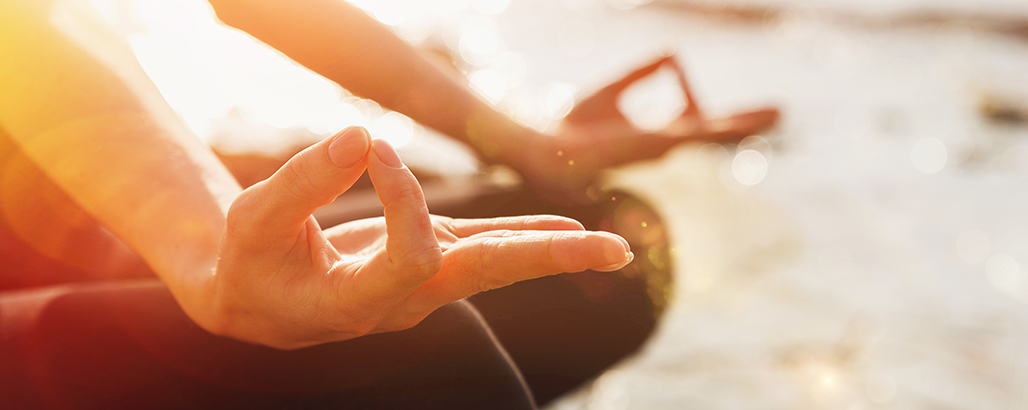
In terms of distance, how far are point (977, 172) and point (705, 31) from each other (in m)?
5.06

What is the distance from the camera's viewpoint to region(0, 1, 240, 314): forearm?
73cm

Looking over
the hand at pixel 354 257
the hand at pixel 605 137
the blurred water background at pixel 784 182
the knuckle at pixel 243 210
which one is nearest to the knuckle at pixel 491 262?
the hand at pixel 354 257

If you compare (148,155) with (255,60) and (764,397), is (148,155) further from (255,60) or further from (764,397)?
(764,397)

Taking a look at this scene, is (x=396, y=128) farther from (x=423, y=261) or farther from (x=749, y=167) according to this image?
(x=749, y=167)

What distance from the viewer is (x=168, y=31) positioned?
2.45 metres

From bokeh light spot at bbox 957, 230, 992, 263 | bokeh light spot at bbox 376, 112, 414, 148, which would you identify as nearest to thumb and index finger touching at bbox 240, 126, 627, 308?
bokeh light spot at bbox 376, 112, 414, 148

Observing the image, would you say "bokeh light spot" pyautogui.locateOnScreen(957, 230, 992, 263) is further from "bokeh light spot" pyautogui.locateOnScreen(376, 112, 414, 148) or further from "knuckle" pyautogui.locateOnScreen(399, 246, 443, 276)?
"knuckle" pyautogui.locateOnScreen(399, 246, 443, 276)

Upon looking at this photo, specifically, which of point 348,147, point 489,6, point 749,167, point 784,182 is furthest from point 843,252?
point 489,6

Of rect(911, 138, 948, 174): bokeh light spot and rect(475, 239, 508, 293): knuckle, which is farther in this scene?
rect(911, 138, 948, 174): bokeh light spot

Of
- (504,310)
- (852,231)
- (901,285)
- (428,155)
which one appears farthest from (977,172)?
(504,310)

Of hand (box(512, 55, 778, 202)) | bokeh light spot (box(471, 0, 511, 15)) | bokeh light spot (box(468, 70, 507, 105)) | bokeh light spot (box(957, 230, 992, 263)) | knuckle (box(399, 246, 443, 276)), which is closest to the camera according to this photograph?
knuckle (box(399, 246, 443, 276))

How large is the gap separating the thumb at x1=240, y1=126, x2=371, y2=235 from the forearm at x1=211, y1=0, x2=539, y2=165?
68cm

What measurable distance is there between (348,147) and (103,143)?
474 mm

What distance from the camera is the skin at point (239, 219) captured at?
530mm
